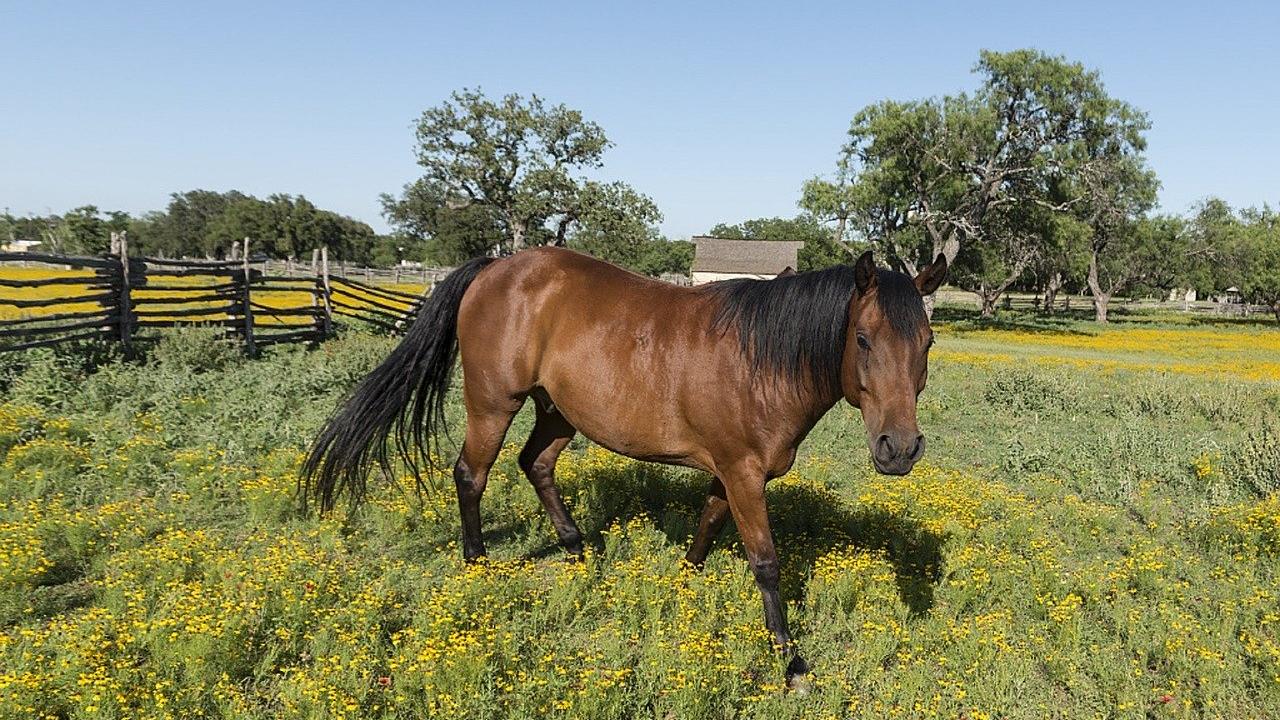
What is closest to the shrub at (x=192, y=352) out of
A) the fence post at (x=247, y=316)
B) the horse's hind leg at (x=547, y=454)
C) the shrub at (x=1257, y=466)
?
the fence post at (x=247, y=316)

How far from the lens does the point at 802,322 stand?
368 centimetres

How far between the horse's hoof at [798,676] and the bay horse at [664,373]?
0.01 metres

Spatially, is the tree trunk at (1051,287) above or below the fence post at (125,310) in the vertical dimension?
above

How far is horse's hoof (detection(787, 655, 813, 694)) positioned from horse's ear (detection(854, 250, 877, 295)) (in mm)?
2083

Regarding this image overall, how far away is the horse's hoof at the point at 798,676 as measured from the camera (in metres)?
3.58

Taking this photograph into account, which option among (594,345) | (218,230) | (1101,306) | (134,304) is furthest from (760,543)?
(218,230)

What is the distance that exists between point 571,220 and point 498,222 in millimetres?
8167

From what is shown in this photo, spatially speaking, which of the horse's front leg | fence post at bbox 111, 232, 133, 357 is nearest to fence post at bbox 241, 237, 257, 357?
fence post at bbox 111, 232, 133, 357

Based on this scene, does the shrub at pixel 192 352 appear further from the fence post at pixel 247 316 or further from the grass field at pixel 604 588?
the grass field at pixel 604 588

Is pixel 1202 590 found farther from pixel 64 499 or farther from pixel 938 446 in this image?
pixel 64 499

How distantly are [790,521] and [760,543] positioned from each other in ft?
6.93

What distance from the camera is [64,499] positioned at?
5336mm

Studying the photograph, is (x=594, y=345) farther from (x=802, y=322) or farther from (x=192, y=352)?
(x=192, y=352)

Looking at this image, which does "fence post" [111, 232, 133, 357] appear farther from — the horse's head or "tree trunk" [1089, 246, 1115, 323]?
"tree trunk" [1089, 246, 1115, 323]
